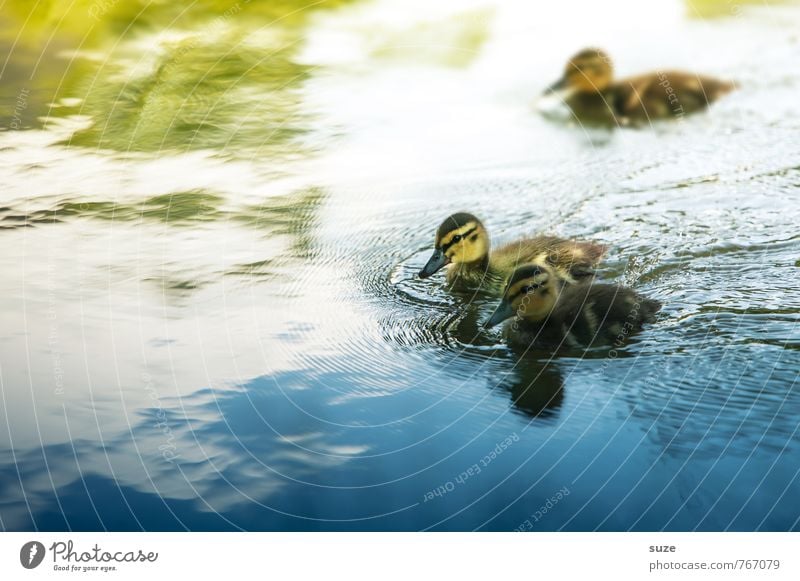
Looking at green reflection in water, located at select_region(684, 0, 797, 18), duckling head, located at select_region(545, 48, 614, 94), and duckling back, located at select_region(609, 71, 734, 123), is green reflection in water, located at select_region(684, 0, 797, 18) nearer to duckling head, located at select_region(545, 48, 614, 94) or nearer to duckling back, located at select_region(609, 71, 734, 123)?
duckling back, located at select_region(609, 71, 734, 123)

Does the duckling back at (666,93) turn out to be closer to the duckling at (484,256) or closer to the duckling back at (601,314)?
the duckling at (484,256)

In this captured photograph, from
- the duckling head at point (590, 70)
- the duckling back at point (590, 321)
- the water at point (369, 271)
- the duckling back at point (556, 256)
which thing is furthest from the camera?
the duckling head at point (590, 70)

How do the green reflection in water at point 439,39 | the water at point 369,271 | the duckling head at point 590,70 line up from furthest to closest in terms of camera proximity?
1. the duckling head at point 590,70
2. the green reflection in water at point 439,39
3. the water at point 369,271

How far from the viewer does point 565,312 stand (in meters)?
2.13

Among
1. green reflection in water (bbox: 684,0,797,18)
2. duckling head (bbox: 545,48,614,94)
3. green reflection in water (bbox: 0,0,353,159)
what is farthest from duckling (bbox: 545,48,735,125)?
green reflection in water (bbox: 0,0,353,159)

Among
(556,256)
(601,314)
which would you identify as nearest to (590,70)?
(556,256)

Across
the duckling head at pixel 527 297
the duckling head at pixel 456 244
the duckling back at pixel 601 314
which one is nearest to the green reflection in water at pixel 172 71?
the duckling head at pixel 456 244

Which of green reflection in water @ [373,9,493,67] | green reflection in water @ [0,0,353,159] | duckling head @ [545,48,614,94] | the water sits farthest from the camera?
duckling head @ [545,48,614,94]

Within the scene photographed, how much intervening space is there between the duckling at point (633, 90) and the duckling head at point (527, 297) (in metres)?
1.10

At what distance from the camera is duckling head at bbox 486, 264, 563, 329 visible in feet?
6.98

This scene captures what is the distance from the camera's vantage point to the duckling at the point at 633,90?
3064 millimetres

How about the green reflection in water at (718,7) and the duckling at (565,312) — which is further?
the green reflection in water at (718,7)

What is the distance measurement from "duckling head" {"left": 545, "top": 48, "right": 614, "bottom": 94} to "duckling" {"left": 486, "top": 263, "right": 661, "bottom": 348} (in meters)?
1.06

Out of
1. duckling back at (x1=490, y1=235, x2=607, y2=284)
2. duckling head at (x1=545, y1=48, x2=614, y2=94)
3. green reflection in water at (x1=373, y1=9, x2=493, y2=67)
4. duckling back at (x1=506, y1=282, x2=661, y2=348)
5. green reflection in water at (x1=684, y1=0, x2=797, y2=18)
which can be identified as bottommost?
duckling back at (x1=506, y1=282, x2=661, y2=348)
